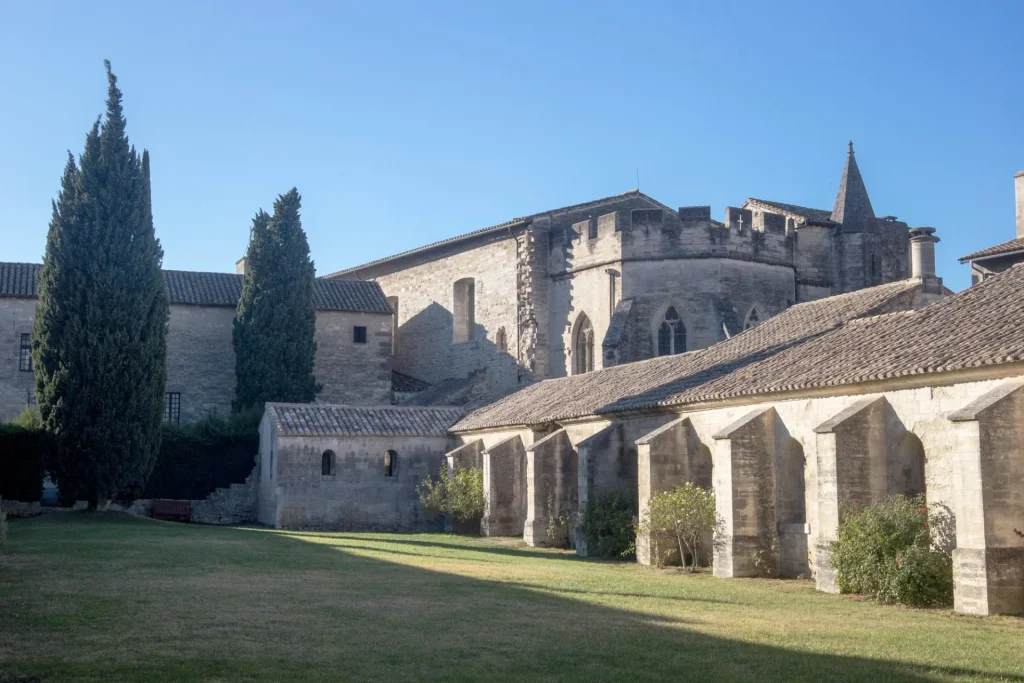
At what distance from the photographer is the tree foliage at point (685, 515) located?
21.9 metres

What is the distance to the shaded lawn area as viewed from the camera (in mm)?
10594

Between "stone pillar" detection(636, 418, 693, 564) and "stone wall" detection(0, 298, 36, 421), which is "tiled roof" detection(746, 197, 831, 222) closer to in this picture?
"stone pillar" detection(636, 418, 693, 564)

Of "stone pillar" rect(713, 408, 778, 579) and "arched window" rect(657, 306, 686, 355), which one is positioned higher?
"arched window" rect(657, 306, 686, 355)

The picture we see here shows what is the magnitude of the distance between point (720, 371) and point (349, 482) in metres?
15.2

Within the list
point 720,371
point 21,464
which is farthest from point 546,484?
point 21,464

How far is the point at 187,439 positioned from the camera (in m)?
39.6

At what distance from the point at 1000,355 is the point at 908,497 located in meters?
3.49

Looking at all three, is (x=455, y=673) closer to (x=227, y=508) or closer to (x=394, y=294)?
(x=227, y=508)

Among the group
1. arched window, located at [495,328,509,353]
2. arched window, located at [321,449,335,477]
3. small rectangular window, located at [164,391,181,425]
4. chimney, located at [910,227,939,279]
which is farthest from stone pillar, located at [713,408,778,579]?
small rectangular window, located at [164,391,181,425]

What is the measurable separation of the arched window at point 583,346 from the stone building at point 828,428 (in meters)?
8.40

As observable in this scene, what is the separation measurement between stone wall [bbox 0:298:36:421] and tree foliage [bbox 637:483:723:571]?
29.3m

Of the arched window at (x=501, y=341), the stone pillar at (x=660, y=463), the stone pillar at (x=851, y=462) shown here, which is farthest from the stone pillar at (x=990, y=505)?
the arched window at (x=501, y=341)

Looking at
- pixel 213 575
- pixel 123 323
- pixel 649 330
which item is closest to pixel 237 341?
pixel 123 323

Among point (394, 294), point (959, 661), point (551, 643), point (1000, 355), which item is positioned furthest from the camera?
point (394, 294)
